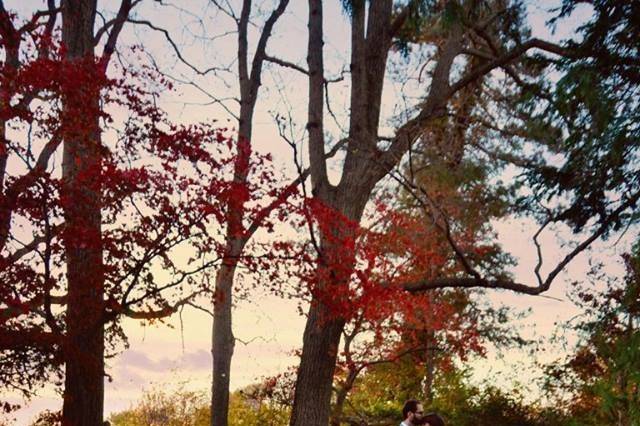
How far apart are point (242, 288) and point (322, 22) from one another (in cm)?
406

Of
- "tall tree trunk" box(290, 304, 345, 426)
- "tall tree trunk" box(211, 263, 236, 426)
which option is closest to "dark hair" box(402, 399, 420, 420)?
"tall tree trunk" box(290, 304, 345, 426)

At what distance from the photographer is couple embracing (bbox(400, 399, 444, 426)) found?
25.3 feet

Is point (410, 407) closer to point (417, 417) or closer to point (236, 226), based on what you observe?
point (417, 417)

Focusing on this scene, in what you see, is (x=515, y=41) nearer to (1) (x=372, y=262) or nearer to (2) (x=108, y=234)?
(1) (x=372, y=262)


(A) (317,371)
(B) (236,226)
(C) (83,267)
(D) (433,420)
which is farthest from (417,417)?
(C) (83,267)

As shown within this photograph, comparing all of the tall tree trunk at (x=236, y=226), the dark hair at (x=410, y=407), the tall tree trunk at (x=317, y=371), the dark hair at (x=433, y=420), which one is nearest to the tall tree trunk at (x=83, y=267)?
the tall tree trunk at (x=236, y=226)

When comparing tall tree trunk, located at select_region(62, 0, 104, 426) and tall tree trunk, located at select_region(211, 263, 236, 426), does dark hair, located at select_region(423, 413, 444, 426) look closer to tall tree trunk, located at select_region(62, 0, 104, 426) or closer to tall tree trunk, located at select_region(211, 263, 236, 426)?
tall tree trunk, located at select_region(62, 0, 104, 426)

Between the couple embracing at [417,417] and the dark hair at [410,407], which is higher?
the dark hair at [410,407]

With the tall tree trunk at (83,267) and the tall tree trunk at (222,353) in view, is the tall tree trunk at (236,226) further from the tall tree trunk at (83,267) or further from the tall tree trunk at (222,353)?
the tall tree trunk at (83,267)

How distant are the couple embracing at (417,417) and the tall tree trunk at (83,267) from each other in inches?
135

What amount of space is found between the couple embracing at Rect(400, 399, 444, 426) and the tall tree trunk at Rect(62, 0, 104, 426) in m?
3.43

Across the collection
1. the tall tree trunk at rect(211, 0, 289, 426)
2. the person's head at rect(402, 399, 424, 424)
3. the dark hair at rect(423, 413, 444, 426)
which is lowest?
the dark hair at rect(423, 413, 444, 426)

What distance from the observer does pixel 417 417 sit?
8.03 m

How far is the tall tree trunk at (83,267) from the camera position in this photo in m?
7.99
